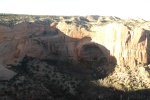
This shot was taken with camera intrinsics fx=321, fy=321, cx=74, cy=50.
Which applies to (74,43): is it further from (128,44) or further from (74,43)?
(128,44)

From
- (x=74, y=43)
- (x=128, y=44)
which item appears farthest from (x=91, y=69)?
(x=128, y=44)

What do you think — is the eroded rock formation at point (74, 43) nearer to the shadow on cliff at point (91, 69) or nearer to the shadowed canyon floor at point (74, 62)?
the shadowed canyon floor at point (74, 62)

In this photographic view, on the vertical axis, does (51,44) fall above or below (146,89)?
above

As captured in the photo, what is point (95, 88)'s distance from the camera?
72.5 meters

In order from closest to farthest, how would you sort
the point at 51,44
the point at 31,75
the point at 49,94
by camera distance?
1. the point at 49,94
2. the point at 31,75
3. the point at 51,44

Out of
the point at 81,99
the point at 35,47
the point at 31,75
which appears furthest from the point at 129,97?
the point at 35,47

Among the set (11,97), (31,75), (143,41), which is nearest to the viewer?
(11,97)

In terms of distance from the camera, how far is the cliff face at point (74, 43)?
7819cm

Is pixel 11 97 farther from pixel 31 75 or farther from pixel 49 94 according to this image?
pixel 31 75

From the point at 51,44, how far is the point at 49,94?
25.8 m

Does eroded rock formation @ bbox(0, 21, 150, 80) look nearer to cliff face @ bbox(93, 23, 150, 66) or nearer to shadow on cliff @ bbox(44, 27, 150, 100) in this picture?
cliff face @ bbox(93, 23, 150, 66)

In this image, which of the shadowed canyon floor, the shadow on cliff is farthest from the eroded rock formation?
the shadow on cliff

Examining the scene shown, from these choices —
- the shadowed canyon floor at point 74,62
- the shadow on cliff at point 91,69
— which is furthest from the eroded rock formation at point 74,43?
the shadow on cliff at point 91,69

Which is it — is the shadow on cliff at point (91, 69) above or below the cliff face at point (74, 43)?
below
